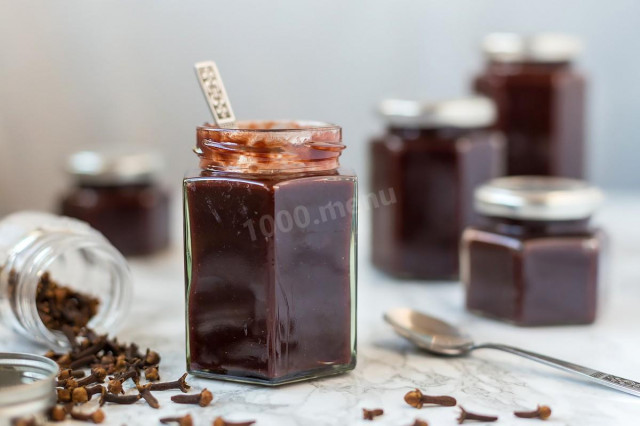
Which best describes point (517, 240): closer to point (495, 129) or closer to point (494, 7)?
point (495, 129)

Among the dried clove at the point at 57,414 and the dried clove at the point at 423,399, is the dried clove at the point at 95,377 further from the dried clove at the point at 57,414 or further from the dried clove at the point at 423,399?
the dried clove at the point at 423,399

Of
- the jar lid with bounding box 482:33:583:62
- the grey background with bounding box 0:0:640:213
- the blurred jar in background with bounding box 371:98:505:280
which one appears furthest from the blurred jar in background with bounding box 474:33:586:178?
the grey background with bounding box 0:0:640:213

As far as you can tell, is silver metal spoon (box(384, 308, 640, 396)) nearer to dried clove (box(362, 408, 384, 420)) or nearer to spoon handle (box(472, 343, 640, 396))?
spoon handle (box(472, 343, 640, 396))

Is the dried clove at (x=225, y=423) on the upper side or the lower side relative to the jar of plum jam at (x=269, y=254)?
lower

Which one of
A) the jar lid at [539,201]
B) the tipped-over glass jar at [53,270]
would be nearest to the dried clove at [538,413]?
the jar lid at [539,201]

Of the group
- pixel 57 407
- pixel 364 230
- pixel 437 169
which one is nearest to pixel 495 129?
pixel 437 169

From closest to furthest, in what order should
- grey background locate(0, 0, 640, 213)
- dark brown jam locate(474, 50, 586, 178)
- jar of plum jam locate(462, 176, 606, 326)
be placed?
jar of plum jam locate(462, 176, 606, 326)
dark brown jam locate(474, 50, 586, 178)
grey background locate(0, 0, 640, 213)

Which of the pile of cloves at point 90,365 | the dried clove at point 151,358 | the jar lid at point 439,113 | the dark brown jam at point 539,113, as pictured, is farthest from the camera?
the dark brown jam at point 539,113

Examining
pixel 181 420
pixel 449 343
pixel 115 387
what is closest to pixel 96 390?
pixel 115 387
